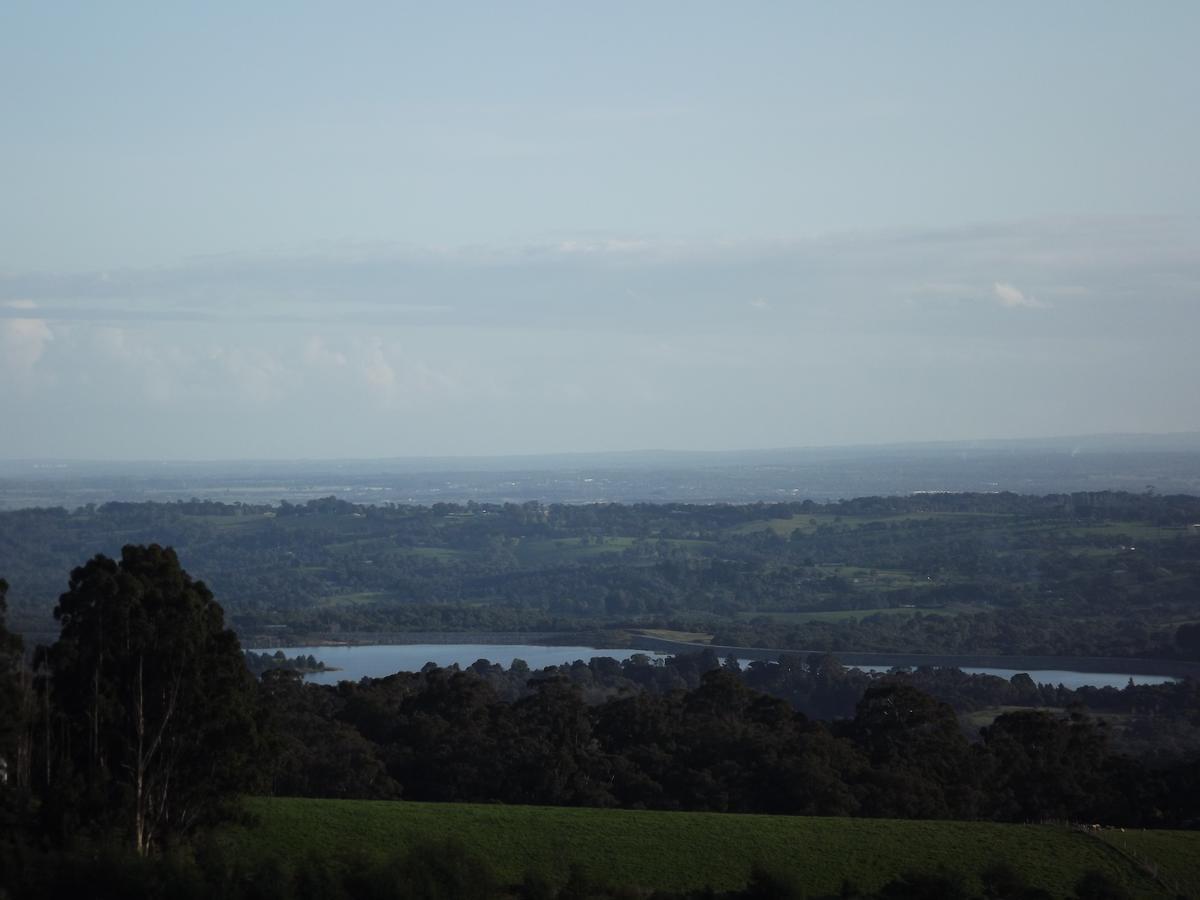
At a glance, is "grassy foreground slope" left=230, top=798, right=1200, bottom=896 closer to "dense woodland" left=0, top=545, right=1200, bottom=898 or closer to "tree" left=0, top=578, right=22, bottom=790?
"dense woodland" left=0, top=545, right=1200, bottom=898

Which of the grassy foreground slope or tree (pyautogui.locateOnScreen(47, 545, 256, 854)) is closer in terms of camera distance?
tree (pyautogui.locateOnScreen(47, 545, 256, 854))

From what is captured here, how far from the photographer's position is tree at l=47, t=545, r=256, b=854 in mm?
24125

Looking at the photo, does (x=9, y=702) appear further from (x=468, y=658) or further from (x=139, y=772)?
(x=468, y=658)

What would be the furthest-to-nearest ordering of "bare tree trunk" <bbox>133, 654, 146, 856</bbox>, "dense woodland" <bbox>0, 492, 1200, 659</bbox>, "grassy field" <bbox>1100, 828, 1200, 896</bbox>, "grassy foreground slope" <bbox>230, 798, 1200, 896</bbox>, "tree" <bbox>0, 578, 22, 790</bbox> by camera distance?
"dense woodland" <bbox>0, 492, 1200, 659</bbox>
"grassy field" <bbox>1100, 828, 1200, 896</bbox>
"grassy foreground slope" <bbox>230, 798, 1200, 896</bbox>
"bare tree trunk" <bbox>133, 654, 146, 856</bbox>
"tree" <bbox>0, 578, 22, 790</bbox>

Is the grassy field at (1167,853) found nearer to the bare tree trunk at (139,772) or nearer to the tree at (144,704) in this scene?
the tree at (144,704)

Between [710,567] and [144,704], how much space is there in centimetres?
10045

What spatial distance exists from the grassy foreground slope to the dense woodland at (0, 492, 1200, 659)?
131 ft

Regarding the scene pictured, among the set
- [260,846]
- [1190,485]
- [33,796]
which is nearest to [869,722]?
[260,846]

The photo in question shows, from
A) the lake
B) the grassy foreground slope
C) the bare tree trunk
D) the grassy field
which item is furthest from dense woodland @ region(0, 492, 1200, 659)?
the grassy field

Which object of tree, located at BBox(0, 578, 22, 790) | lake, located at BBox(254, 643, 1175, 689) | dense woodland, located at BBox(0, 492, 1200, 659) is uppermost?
tree, located at BBox(0, 578, 22, 790)

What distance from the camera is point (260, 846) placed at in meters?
25.3

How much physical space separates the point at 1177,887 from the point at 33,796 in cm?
1805

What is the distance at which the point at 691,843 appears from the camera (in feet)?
88.6

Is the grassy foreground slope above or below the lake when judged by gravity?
above
